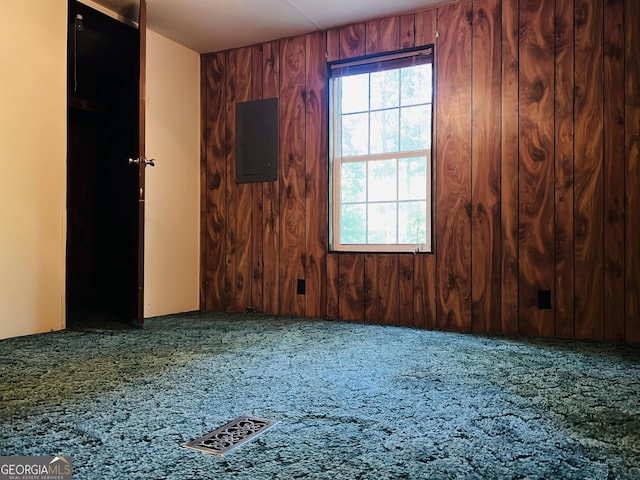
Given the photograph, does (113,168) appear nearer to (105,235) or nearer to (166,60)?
(105,235)

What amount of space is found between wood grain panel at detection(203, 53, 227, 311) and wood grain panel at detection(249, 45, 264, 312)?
0.30 metres

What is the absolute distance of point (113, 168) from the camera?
12.8 ft

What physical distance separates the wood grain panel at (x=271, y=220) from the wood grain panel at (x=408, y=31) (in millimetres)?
1055

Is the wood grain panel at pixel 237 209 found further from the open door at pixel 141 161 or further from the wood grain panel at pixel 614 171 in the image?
the wood grain panel at pixel 614 171

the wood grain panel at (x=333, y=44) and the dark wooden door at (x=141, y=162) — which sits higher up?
the wood grain panel at (x=333, y=44)

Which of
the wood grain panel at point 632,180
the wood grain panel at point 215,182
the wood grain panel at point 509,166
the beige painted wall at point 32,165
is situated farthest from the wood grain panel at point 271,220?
the wood grain panel at point 632,180

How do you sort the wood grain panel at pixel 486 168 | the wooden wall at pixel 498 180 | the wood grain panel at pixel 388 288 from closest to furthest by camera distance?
the wooden wall at pixel 498 180 → the wood grain panel at pixel 486 168 → the wood grain panel at pixel 388 288

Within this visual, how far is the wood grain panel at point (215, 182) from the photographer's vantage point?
407 cm

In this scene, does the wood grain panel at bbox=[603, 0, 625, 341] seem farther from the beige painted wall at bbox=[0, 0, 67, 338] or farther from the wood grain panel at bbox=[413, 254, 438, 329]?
the beige painted wall at bbox=[0, 0, 67, 338]

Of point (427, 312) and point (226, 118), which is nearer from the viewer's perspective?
point (427, 312)

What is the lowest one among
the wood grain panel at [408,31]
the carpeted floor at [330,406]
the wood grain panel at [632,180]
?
the carpeted floor at [330,406]

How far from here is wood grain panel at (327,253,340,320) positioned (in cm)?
357

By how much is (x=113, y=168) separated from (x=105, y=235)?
582 mm

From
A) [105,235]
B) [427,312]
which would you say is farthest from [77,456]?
[105,235]
